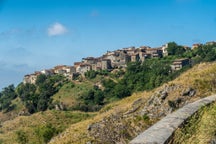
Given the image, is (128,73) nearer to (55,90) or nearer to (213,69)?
(55,90)

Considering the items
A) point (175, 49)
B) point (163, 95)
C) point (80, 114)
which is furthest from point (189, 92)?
point (175, 49)

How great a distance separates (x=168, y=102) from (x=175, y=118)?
13854 millimetres

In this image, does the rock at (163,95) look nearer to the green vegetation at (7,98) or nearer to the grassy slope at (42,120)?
the grassy slope at (42,120)

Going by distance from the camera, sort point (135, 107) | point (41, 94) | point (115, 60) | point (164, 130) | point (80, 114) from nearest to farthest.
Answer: point (164, 130) → point (135, 107) → point (80, 114) → point (41, 94) → point (115, 60)

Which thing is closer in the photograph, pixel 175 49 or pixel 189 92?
pixel 189 92

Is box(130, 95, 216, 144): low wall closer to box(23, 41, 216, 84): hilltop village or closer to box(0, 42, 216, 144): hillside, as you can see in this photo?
box(0, 42, 216, 144): hillside

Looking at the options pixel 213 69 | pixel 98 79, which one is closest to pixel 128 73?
pixel 98 79

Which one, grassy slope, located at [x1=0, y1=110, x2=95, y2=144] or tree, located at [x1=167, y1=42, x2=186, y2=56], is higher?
tree, located at [x1=167, y1=42, x2=186, y2=56]

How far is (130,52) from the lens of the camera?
3834 inches

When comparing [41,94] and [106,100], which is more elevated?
[41,94]

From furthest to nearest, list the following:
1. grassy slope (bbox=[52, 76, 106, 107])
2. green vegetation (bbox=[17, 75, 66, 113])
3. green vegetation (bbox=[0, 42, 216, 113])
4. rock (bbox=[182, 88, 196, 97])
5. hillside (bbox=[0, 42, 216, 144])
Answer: grassy slope (bbox=[52, 76, 106, 107]) → green vegetation (bbox=[17, 75, 66, 113]) → green vegetation (bbox=[0, 42, 216, 113]) → hillside (bbox=[0, 42, 216, 144]) → rock (bbox=[182, 88, 196, 97])

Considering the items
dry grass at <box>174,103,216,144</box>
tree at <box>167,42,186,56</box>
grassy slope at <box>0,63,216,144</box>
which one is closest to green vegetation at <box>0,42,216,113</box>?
tree at <box>167,42,186,56</box>

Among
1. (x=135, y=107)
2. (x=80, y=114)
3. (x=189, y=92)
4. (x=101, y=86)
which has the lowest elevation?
(x=80, y=114)

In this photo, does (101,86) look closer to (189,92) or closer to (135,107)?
(135,107)
